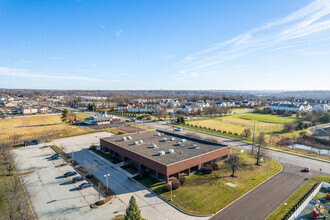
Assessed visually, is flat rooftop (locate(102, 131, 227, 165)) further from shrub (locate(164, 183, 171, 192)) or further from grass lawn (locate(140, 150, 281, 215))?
grass lawn (locate(140, 150, 281, 215))

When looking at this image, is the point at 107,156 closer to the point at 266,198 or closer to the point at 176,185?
the point at 176,185

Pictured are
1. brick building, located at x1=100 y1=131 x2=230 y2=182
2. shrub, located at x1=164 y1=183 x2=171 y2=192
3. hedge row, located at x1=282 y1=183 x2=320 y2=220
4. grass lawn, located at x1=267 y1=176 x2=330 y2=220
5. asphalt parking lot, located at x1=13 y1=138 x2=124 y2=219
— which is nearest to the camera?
hedge row, located at x1=282 y1=183 x2=320 y2=220

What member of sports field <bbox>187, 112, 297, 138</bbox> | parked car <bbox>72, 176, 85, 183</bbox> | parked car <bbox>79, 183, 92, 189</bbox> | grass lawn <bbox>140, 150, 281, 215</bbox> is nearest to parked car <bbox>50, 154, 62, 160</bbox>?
parked car <bbox>72, 176, 85, 183</bbox>

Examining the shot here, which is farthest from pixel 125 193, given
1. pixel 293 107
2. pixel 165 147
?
pixel 293 107

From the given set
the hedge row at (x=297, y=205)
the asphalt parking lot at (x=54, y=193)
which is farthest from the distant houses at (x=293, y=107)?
the asphalt parking lot at (x=54, y=193)

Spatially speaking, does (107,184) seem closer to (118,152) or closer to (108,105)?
(118,152)

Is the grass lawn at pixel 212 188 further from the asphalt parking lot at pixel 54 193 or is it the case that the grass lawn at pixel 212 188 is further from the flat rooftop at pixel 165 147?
the asphalt parking lot at pixel 54 193

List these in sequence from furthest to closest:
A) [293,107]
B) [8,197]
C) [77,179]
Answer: [293,107]
[77,179]
[8,197]
